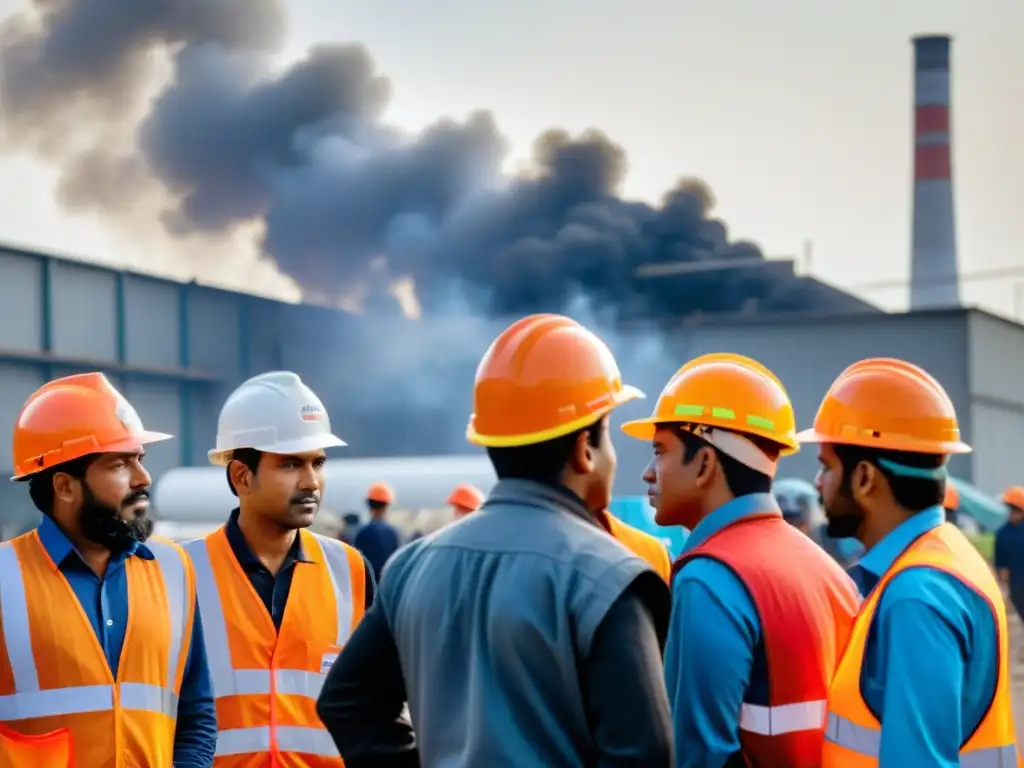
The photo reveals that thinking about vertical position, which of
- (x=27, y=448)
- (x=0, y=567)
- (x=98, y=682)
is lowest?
(x=98, y=682)

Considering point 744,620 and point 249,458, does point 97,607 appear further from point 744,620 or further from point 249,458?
point 744,620

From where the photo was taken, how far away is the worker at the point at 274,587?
3.79 m

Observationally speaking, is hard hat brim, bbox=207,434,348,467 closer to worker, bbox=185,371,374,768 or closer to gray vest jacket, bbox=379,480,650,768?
worker, bbox=185,371,374,768

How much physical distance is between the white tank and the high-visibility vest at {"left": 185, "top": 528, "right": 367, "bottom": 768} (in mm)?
14839

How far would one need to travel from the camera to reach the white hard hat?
4176 millimetres

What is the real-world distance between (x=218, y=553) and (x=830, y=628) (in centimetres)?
193

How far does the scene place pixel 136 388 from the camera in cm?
2788

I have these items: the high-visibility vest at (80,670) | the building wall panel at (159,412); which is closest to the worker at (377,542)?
the high-visibility vest at (80,670)

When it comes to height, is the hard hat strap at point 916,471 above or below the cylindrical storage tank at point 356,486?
above

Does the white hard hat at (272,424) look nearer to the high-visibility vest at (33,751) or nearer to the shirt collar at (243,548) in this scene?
the shirt collar at (243,548)

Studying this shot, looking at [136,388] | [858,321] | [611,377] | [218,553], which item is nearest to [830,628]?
[611,377]

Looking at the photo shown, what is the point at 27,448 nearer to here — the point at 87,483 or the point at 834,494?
the point at 87,483

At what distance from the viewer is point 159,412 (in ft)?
93.2

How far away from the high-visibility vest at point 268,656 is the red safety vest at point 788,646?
145 centimetres
